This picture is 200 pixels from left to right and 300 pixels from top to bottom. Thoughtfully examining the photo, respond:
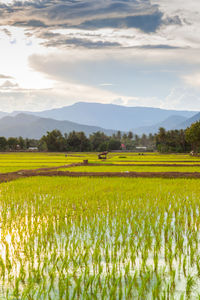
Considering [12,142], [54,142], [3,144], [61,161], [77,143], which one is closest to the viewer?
[61,161]

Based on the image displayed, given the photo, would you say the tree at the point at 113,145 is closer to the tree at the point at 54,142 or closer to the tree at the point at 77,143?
the tree at the point at 77,143

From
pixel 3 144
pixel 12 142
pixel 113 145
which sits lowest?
pixel 113 145

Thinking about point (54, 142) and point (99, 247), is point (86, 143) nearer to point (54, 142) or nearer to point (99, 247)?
point (54, 142)

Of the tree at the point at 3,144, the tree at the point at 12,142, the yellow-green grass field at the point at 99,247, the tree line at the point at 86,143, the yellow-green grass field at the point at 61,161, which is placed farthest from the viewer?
the tree at the point at 12,142

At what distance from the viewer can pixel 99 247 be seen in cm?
671

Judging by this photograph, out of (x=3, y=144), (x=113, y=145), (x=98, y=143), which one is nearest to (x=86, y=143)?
(x=98, y=143)

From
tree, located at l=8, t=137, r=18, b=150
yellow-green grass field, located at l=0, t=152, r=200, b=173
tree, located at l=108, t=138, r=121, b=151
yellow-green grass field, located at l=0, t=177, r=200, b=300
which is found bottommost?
yellow-green grass field, located at l=0, t=177, r=200, b=300

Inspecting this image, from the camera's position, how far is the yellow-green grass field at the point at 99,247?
15.8ft

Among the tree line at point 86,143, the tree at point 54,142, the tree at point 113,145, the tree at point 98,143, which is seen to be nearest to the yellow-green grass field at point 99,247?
the tree line at point 86,143

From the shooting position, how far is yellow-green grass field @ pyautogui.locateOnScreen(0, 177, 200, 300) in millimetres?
4824

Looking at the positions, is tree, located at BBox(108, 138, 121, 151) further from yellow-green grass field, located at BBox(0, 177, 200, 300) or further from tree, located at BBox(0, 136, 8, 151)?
yellow-green grass field, located at BBox(0, 177, 200, 300)

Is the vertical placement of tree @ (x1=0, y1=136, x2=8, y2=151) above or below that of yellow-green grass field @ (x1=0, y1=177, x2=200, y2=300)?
above

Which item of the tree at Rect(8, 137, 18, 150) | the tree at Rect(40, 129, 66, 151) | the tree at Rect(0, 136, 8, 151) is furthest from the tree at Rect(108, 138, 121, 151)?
the tree at Rect(0, 136, 8, 151)

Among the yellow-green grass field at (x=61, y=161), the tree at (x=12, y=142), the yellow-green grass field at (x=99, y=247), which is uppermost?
the tree at (x=12, y=142)
